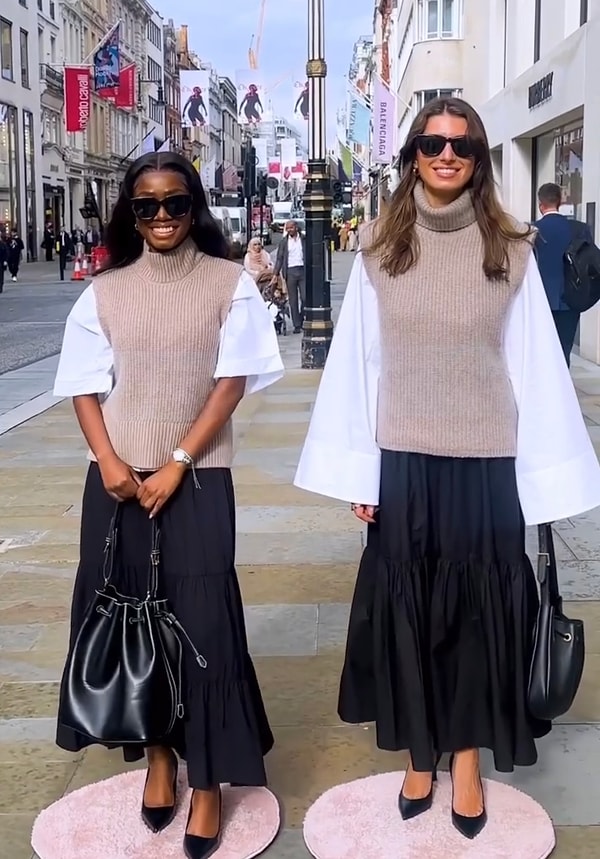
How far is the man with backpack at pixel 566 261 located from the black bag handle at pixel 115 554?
665cm

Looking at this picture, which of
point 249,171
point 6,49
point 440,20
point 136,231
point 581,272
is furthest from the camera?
point 6,49

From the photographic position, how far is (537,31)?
18125 mm

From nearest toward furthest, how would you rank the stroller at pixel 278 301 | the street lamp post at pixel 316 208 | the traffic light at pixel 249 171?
1. the street lamp post at pixel 316 208
2. the stroller at pixel 278 301
3. the traffic light at pixel 249 171

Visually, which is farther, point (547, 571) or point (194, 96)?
point (194, 96)

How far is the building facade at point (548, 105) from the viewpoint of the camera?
1368 cm

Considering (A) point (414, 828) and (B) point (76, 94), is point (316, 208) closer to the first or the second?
(A) point (414, 828)

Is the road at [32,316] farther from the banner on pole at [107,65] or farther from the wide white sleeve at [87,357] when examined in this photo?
the wide white sleeve at [87,357]

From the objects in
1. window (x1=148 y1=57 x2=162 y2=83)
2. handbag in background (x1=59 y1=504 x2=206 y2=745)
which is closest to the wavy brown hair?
handbag in background (x1=59 y1=504 x2=206 y2=745)

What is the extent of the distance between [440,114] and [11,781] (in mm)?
2350

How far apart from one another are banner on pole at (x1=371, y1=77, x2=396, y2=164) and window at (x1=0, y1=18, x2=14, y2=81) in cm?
2198

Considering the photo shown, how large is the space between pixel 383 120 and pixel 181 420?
29.2m

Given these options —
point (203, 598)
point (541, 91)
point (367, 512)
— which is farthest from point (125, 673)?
point (541, 91)

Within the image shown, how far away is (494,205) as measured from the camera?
9.44 feet

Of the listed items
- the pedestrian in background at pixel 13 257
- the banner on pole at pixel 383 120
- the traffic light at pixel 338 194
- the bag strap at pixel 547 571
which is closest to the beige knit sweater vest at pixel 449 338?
the bag strap at pixel 547 571
